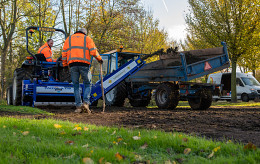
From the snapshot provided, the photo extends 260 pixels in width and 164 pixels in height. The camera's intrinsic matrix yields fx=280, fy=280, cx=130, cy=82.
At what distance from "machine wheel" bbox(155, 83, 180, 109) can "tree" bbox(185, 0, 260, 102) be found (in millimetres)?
10151

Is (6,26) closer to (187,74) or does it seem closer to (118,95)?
(118,95)

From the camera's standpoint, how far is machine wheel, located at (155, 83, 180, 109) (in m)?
10.0

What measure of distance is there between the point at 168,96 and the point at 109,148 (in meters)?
7.01

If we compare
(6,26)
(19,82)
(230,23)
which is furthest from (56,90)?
(6,26)

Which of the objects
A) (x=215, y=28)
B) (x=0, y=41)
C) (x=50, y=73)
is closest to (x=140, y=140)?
(x=50, y=73)

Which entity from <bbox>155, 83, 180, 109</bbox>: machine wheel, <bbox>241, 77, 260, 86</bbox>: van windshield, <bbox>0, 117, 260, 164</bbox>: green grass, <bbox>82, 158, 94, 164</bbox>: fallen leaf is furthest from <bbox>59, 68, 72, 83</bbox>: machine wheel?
<bbox>241, 77, 260, 86</bbox>: van windshield

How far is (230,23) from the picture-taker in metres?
19.0

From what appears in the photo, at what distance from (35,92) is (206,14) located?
1448cm

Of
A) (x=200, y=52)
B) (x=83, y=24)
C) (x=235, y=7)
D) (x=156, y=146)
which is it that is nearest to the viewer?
(x=156, y=146)

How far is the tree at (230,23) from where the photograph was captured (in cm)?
1823

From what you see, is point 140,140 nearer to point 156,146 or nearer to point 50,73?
point 156,146

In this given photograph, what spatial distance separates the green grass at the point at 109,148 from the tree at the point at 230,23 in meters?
16.4

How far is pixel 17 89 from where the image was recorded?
378 inches

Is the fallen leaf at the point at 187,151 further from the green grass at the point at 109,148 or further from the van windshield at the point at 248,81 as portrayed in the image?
the van windshield at the point at 248,81
